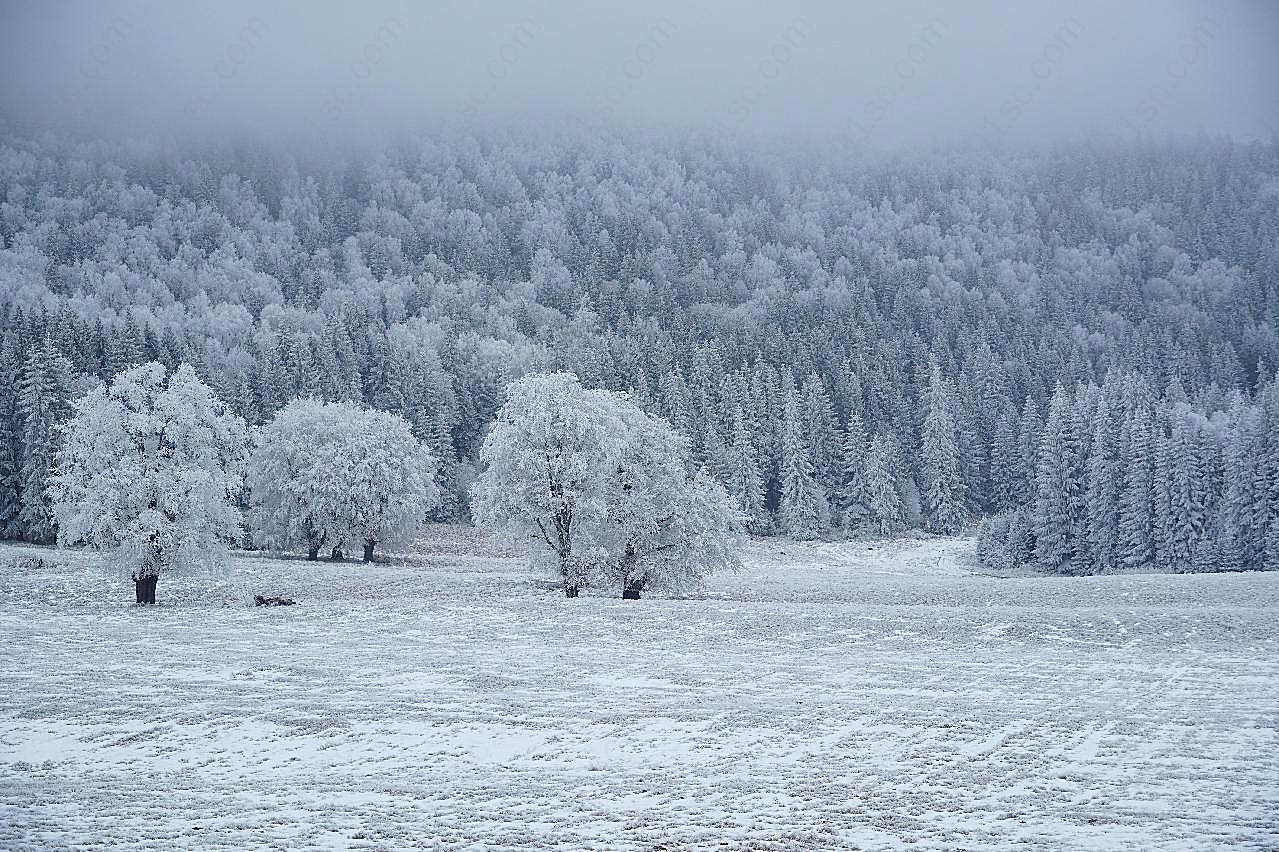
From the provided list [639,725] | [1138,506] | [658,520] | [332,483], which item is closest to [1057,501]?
[1138,506]

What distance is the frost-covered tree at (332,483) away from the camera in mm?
73312

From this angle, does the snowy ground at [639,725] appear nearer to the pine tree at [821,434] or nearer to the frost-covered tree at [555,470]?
the frost-covered tree at [555,470]

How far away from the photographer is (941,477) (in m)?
128

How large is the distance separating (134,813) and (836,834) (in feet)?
37.5

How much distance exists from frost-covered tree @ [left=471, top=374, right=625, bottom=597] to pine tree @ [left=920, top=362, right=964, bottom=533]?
86.2 m

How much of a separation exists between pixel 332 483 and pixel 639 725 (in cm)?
5439

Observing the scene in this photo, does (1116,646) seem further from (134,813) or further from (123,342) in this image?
(123,342)

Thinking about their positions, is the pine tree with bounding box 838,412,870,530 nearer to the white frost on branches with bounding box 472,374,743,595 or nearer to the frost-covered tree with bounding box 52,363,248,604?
the white frost on branches with bounding box 472,374,743,595

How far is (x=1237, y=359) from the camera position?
191 m

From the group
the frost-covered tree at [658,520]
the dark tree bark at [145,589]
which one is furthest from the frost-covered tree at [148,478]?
the frost-covered tree at [658,520]

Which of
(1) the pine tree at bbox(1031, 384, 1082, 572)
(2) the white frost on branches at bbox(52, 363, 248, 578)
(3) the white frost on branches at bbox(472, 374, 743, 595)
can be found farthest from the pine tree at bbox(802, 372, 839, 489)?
(2) the white frost on branches at bbox(52, 363, 248, 578)

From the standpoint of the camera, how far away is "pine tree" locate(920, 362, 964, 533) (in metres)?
126

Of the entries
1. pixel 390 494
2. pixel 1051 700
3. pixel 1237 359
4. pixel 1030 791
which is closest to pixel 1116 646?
pixel 1051 700

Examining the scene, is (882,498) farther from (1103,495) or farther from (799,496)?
(1103,495)
